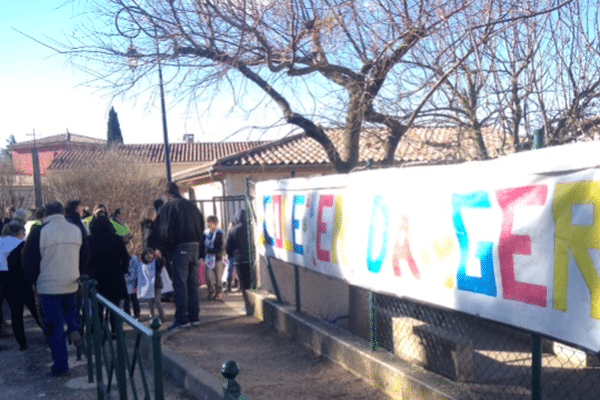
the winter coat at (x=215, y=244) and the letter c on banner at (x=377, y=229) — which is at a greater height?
the letter c on banner at (x=377, y=229)

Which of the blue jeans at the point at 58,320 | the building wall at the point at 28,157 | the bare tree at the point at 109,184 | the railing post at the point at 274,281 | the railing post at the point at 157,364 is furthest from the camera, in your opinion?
the building wall at the point at 28,157

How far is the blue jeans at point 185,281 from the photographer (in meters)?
8.47

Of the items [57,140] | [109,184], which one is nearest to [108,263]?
[109,184]

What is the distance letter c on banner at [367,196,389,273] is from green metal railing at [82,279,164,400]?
6.87ft

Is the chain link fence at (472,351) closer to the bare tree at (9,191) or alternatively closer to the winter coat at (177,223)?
the winter coat at (177,223)

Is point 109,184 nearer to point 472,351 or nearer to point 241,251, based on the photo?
point 241,251

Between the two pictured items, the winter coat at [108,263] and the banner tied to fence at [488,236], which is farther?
the winter coat at [108,263]

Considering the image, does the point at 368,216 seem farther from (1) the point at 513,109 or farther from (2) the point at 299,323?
(1) the point at 513,109

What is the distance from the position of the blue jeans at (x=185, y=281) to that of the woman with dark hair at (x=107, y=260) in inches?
25.2

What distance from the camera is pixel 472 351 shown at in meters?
5.57

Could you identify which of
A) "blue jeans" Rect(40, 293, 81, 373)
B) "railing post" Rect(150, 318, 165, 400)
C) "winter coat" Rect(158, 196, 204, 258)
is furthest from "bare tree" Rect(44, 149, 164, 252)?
"railing post" Rect(150, 318, 165, 400)

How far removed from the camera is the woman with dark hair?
8.13m

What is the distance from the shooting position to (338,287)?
9.16m

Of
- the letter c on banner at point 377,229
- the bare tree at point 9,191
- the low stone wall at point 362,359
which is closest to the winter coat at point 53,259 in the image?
the low stone wall at point 362,359
